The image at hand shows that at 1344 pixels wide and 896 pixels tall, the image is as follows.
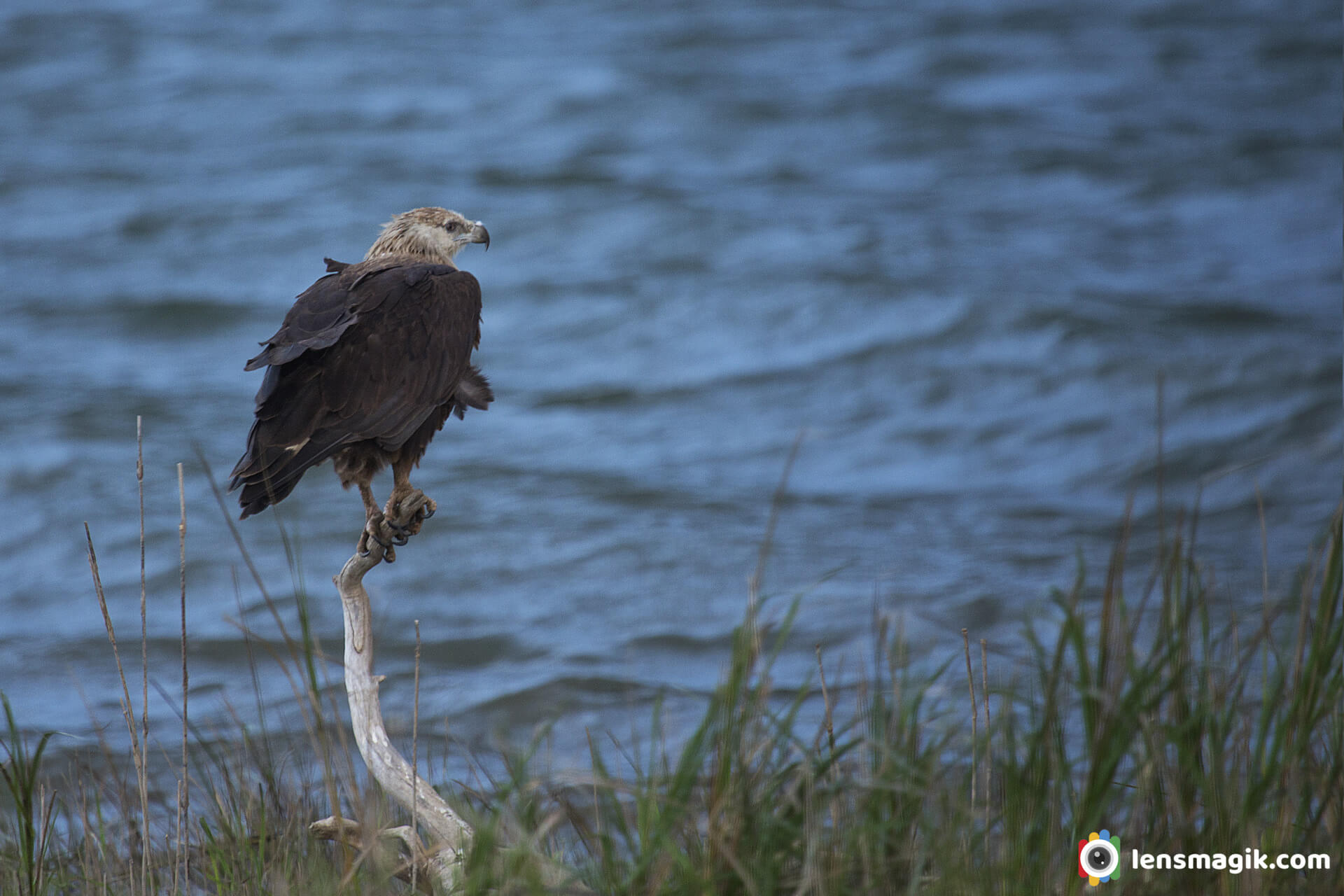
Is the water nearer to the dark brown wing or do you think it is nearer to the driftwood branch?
the dark brown wing

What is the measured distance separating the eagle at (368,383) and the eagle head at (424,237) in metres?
0.36

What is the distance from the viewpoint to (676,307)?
12805 millimetres

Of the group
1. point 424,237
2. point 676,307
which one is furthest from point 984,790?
point 676,307

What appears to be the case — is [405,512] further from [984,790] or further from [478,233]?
[984,790]

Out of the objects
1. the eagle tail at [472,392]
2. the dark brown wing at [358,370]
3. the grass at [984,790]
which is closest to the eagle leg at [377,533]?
the dark brown wing at [358,370]

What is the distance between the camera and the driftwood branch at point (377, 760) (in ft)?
9.32

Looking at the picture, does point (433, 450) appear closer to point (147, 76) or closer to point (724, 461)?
point (724, 461)

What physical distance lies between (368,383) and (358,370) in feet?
0.16

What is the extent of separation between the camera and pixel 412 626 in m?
7.06

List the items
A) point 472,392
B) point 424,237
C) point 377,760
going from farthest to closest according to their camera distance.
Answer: point 424,237, point 472,392, point 377,760

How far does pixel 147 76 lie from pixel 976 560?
14.8 meters

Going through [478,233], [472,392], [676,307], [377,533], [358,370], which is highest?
[478,233]

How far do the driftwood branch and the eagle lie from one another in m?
0.19

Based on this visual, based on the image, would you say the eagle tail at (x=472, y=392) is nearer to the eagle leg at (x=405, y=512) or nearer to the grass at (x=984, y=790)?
the eagle leg at (x=405, y=512)
